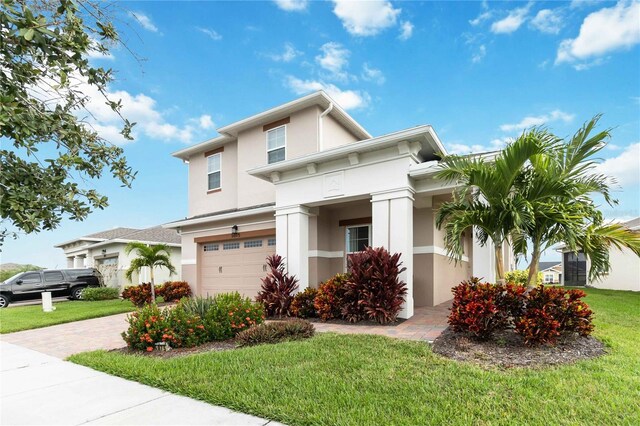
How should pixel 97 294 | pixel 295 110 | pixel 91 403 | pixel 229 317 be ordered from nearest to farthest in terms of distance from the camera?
pixel 91 403, pixel 229 317, pixel 295 110, pixel 97 294

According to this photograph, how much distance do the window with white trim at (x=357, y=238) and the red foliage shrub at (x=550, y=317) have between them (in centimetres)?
626

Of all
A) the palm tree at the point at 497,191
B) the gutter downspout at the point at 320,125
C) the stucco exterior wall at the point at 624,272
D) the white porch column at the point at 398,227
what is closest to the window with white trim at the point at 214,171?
the gutter downspout at the point at 320,125

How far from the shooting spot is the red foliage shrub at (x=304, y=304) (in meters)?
9.75

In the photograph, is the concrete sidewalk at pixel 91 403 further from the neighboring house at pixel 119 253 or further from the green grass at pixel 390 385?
the neighboring house at pixel 119 253

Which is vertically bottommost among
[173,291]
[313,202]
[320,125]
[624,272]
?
[173,291]

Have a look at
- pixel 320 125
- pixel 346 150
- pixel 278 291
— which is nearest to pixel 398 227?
pixel 346 150

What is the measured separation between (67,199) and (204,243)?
39.9 ft

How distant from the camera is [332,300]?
29.8 feet

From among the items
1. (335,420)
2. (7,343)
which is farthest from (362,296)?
(7,343)

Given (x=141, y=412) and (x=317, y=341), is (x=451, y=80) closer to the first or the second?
(x=317, y=341)

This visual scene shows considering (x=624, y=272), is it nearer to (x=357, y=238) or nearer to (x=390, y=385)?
(x=357, y=238)

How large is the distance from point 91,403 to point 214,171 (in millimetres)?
12234

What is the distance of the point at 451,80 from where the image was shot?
36.0 feet

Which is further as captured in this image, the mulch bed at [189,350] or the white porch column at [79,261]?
the white porch column at [79,261]
